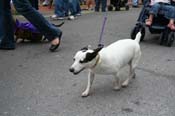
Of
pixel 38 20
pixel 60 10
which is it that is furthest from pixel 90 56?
pixel 60 10

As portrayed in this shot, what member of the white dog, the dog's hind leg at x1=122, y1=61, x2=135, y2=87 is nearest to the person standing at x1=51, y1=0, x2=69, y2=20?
the dog's hind leg at x1=122, y1=61, x2=135, y2=87

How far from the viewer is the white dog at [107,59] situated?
393 centimetres

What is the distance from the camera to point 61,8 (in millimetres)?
11297

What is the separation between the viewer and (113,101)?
13.5 feet

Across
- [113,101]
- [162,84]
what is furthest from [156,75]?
[113,101]

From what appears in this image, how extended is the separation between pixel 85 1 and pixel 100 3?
1.37 m

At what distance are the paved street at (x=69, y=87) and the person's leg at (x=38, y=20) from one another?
24 centimetres

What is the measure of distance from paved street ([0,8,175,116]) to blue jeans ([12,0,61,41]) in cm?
29

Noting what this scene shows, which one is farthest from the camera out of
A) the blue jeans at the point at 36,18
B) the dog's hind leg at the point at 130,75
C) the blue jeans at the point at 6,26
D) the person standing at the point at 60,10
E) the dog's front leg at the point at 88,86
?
the person standing at the point at 60,10

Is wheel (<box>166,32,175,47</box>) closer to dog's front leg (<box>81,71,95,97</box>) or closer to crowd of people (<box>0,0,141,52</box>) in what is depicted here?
crowd of people (<box>0,0,141,52</box>)

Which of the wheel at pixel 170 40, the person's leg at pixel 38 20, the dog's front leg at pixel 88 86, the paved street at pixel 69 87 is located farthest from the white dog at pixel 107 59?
the wheel at pixel 170 40

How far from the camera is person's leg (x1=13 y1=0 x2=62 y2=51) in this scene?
5961mm

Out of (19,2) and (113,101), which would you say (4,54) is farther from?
(113,101)

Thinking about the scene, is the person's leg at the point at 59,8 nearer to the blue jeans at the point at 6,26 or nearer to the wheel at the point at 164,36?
the wheel at the point at 164,36
